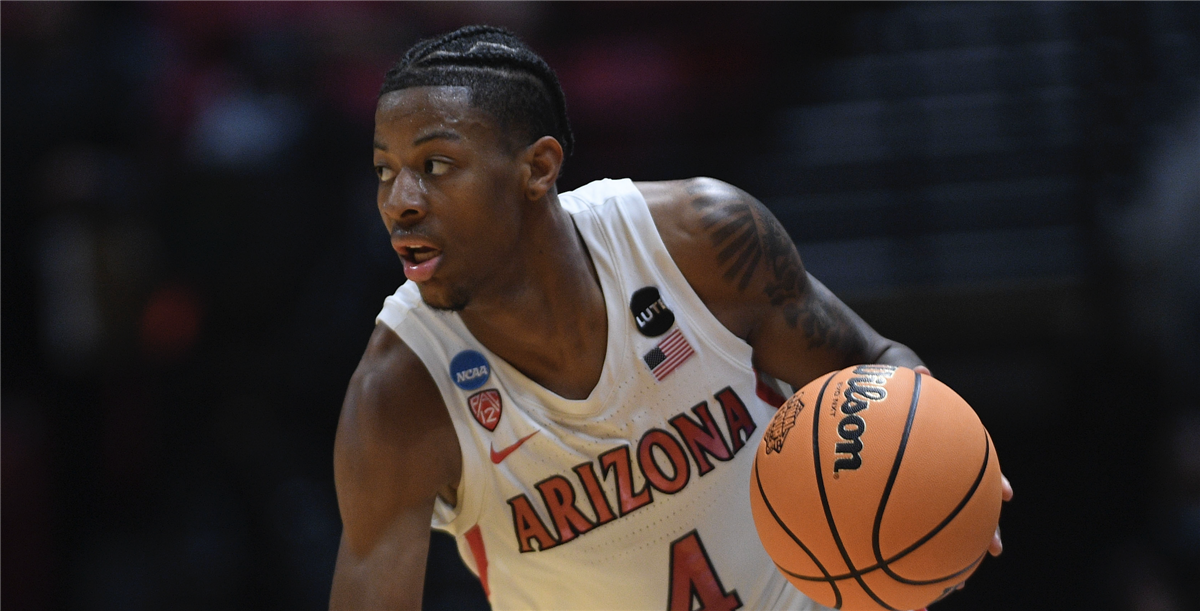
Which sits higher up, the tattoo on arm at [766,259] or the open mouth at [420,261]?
the open mouth at [420,261]

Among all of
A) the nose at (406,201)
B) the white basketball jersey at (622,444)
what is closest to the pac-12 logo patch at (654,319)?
the white basketball jersey at (622,444)

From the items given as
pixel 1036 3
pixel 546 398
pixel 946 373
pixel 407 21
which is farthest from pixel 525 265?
pixel 1036 3

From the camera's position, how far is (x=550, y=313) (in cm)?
277

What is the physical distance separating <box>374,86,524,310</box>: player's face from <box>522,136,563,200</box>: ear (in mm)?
56

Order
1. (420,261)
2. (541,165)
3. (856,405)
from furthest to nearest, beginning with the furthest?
1. (541,165)
2. (420,261)
3. (856,405)

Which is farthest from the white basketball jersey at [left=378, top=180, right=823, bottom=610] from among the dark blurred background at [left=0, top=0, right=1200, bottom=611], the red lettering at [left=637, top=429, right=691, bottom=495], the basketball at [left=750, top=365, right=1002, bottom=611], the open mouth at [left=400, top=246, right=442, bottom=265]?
the dark blurred background at [left=0, top=0, right=1200, bottom=611]

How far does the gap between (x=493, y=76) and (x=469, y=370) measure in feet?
2.31

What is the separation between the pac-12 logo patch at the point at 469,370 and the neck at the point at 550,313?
0.05 metres

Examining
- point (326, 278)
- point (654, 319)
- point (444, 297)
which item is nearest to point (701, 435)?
point (654, 319)

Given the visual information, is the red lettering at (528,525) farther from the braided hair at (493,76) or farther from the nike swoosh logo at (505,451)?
the braided hair at (493,76)

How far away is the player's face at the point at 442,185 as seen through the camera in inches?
98.7

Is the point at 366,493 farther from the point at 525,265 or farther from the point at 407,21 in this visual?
the point at 407,21

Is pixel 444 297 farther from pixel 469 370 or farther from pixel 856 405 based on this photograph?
pixel 856 405

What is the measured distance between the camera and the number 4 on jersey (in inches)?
113
